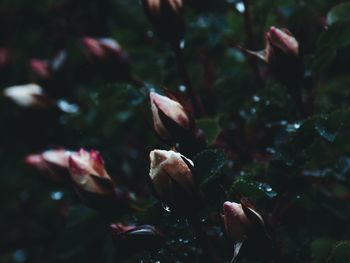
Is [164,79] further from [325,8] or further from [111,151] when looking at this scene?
[325,8]

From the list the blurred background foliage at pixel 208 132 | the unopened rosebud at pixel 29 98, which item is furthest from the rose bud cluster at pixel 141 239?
the unopened rosebud at pixel 29 98

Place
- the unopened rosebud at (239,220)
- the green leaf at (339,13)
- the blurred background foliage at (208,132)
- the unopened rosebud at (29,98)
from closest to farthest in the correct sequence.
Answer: the unopened rosebud at (239,220)
the blurred background foliage at (208,132)
the green leaf at (339,13)
the unopened rosebud at (29,98)

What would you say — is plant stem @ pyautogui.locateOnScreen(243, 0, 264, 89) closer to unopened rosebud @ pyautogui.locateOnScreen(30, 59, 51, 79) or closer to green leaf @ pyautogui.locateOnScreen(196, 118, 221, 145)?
green leaf @ pyautogui.locateOnScreen(196, 118, 221, 145)

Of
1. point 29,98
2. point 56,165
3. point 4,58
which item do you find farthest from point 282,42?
point 4,58

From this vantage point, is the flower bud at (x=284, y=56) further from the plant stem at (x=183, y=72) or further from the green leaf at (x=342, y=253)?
the green leaf at (x=342, y=253)

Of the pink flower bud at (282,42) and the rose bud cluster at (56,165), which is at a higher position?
the pink flower bud at (282,42)

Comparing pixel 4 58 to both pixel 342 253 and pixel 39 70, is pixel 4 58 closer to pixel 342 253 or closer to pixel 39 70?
pixel 39 70

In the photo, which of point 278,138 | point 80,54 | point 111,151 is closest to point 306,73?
point 278,138
